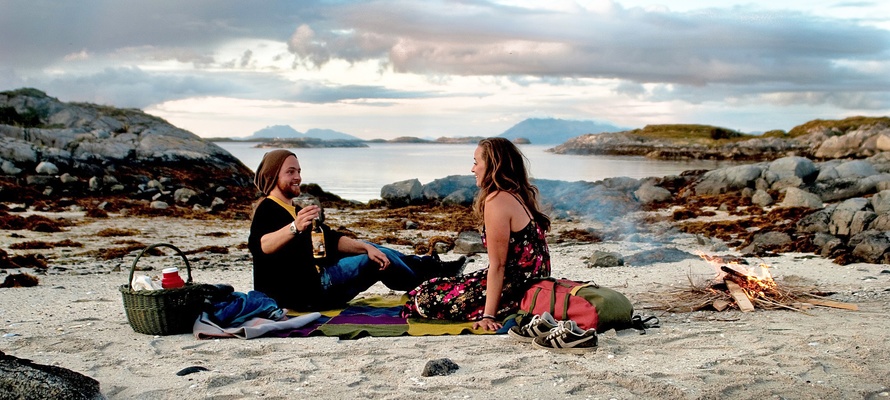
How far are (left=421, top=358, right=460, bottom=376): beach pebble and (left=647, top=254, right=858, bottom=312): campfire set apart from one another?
2982mm

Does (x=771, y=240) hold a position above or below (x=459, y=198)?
above

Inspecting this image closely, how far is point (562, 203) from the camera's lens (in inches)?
780

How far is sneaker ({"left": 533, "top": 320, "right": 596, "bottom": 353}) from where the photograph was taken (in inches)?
216

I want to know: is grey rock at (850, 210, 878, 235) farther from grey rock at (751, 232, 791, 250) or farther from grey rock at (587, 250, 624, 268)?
grey rock at (587, 250, 624, 268)

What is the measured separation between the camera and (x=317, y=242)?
23.1ft

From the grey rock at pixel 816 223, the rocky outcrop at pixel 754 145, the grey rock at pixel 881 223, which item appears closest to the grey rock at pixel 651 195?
the grey rock at pixel 816 223

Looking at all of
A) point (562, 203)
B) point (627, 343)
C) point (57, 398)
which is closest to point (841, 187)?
point (562, 203)

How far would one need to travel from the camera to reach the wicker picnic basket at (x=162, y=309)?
6.11m

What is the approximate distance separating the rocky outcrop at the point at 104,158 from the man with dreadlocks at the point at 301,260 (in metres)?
13.9

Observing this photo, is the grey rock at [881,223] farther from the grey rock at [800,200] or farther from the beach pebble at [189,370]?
the beach pebble at [189,370]

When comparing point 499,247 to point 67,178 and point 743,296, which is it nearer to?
point 743,296

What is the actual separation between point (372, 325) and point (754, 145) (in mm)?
74943

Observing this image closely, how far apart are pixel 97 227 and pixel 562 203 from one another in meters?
11.0

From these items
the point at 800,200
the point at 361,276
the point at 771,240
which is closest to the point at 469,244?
the point at 771,240
